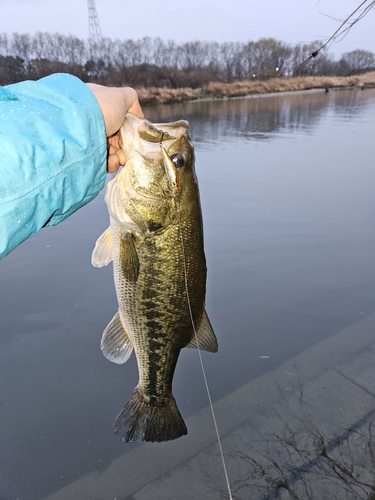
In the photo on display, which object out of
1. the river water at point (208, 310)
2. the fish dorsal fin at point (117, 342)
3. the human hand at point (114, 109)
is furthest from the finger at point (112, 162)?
the river water at point (208, 310)

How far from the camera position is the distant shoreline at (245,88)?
3526 cm

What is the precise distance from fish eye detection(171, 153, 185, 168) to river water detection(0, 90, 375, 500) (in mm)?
1906

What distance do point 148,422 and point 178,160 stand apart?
51.7 inches

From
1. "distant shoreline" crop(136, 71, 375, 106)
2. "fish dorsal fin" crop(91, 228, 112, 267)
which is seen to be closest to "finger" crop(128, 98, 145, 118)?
"fish dorsal fin" crop(91, 228, 112, 267)

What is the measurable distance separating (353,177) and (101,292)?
706cm

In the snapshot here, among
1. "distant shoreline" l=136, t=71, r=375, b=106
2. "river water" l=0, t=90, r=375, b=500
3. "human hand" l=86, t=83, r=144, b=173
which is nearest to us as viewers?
"human hand" l=86, t=83, r=144, b=173

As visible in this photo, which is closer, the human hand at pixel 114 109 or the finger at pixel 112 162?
the human hand at pixel 114 109

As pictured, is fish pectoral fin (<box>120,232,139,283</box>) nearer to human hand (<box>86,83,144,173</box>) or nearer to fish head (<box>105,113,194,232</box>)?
fish head (<box>105,113,194,232</box>)

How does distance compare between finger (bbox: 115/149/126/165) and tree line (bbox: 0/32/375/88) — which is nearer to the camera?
finger (bbox: 115/149/126/165)

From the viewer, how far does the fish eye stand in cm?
171

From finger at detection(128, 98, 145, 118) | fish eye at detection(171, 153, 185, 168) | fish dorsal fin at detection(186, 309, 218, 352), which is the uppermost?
finger at detection(128, 98, 145, 118)

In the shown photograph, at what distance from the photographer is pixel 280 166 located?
33.9 ft

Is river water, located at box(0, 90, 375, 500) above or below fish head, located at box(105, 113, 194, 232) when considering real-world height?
below

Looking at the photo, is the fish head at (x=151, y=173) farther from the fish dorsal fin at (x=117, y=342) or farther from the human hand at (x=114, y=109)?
the fish dorsal fin at (x=117, y=342)
